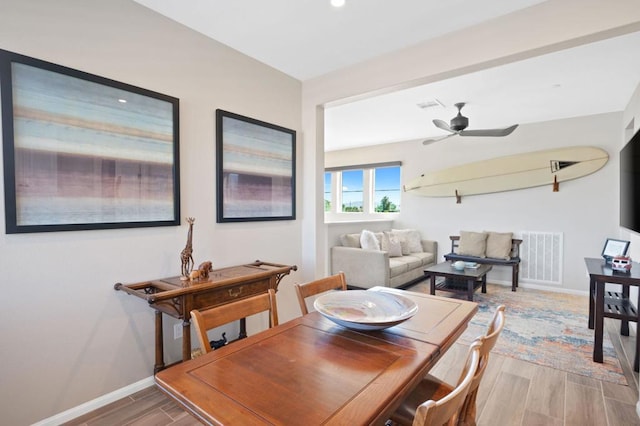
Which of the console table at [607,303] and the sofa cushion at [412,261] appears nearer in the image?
the console table at [607,303]

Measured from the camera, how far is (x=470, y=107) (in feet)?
13.6

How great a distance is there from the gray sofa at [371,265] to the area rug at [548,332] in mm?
988

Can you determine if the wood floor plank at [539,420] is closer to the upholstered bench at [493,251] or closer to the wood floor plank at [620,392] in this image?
the wood floor plank at [620,392]

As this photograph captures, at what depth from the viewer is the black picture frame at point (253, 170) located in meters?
2.58

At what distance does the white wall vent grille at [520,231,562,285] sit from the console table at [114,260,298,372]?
439cm

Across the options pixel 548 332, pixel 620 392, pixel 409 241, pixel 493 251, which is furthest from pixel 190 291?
pixel 493 251

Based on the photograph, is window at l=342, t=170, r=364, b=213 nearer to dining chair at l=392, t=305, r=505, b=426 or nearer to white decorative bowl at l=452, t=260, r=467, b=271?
white decorative bowl at l=452, t=260, r=467, b=271

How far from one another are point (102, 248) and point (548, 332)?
405cm

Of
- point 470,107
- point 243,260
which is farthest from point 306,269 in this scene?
point 470,107

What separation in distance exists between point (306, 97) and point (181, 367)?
282 centimetres

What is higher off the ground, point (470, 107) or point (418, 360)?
point (470, 107)

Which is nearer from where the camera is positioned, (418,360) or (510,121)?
(418,360)

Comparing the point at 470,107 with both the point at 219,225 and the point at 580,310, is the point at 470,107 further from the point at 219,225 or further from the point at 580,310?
the point at 219,225

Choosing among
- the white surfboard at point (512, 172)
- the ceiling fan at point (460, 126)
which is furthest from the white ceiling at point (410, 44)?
the white surfboard at point (512, 172)
